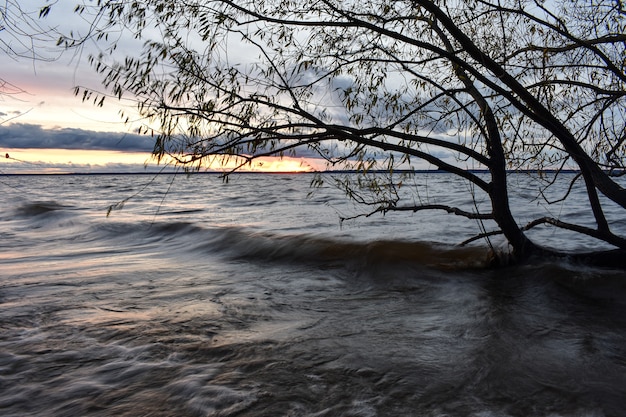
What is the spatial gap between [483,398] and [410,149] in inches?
123

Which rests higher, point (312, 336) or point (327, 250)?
point (327, 250)

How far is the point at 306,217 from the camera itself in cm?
1822

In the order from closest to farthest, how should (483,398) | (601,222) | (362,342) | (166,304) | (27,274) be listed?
1. (483,398)
2. (362,342)
3. (166,304)
4. (601,222)
5. (27,274)

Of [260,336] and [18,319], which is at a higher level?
[260,336]

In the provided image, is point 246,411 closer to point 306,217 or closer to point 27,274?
point 27,274

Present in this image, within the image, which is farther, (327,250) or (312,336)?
(327,250)

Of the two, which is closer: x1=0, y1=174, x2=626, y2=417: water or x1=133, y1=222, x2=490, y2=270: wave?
x1=0, y1=174, x2=626, y2=417: water

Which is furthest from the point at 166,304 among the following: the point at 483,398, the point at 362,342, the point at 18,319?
the point at 483,398

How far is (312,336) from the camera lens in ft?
16.3

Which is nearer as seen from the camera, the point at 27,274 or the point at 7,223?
the point at 27,274

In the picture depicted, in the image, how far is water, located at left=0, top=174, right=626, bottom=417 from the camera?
11.6ft

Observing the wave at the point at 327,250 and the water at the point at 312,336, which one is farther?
the wave at the point at 327,250

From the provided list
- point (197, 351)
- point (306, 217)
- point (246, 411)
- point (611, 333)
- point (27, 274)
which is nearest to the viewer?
point (246, 411)

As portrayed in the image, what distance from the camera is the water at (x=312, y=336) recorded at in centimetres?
353
